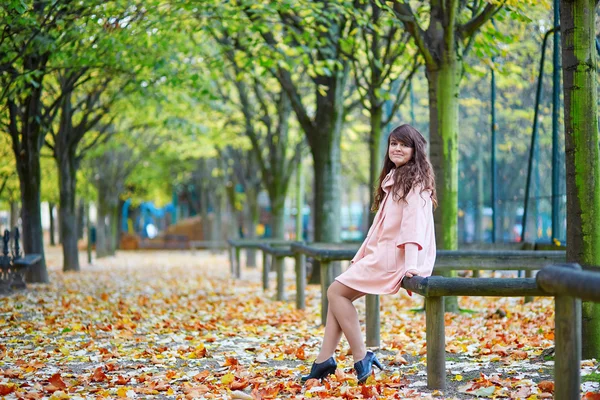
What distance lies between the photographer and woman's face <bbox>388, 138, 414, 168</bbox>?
222 inches

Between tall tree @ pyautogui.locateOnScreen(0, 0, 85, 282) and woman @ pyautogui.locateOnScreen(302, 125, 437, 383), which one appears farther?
tall tree @ pyautogui.locateOnScreen(0, 0, 85, 282)

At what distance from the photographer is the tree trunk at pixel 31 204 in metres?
16.2

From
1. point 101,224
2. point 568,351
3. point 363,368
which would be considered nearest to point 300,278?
point 363,368

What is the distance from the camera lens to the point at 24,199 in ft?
53.4

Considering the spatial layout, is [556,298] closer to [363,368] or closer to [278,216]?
[363,368]

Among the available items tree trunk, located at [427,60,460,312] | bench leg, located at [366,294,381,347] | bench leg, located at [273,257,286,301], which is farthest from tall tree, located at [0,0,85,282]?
bench leg, located at [366,294,381,347]

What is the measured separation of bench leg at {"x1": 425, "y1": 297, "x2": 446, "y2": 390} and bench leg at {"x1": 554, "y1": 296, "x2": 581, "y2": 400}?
3.89 ft

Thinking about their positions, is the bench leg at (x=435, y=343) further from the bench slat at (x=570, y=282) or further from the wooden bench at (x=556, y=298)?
the bench slat at (x=570, y=282)

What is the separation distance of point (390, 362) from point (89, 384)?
2401mm

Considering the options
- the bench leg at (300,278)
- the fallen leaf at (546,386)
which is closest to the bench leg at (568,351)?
the fallen leaf at (546,386)

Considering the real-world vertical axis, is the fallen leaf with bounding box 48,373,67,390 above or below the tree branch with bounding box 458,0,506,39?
below

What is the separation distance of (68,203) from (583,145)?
16.8m

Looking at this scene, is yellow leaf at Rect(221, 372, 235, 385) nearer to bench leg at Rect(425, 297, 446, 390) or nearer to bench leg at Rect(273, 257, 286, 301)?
bench leg at Rect(425, 297, 446, 390)

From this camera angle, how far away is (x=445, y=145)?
10.0 meters
